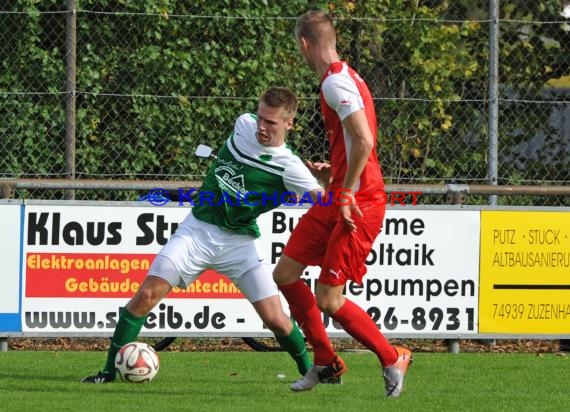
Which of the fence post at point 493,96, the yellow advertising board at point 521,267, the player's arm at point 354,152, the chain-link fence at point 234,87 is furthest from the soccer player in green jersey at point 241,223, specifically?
the fence post at point 493,96

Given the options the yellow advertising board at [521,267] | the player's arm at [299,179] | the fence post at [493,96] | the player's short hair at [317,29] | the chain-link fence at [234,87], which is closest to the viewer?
the player's short hair at [317,29]

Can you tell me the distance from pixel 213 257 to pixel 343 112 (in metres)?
1.44

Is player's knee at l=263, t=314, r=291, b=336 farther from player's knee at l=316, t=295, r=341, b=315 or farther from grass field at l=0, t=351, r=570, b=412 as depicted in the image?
player's knee at l=316, t=295, r=341, b=315

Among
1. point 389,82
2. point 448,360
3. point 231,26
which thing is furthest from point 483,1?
point 448,360

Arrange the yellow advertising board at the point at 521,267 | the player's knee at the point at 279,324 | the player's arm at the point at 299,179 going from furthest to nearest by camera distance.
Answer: the yellow advertising board at the point at 521,267, the player's knee at the point at 279,324, the player's arm at the point at 299,179

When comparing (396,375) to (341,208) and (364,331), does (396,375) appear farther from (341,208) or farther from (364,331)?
(341,208)

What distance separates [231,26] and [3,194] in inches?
103

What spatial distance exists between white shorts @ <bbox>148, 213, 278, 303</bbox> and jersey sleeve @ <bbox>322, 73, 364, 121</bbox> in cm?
130

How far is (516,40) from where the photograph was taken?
12695 millimetres

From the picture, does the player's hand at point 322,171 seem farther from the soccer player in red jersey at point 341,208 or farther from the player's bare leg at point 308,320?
the player's bare leg at point 308,320

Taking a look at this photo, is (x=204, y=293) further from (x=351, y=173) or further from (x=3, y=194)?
(x=351, y=173)

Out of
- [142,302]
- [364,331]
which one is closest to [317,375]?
[364,331]

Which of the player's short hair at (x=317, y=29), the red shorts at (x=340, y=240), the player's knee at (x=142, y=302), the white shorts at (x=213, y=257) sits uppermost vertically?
the player's short hair at (x=317, y=29)

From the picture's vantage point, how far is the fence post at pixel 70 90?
36.0ft
